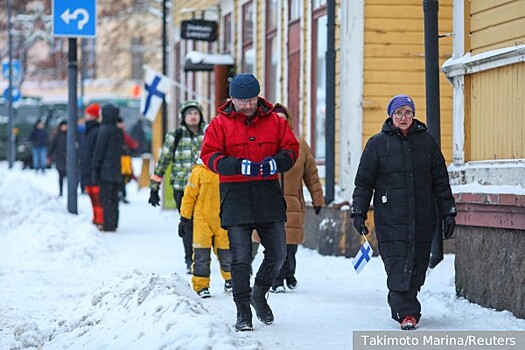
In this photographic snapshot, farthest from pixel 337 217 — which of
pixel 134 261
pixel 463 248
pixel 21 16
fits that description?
pixel 21 16

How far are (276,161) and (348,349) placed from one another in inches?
54.8

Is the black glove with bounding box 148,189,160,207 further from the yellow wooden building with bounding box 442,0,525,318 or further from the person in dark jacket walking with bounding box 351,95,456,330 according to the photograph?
the person in dark jacket walking with bounding box 351,95,456,330

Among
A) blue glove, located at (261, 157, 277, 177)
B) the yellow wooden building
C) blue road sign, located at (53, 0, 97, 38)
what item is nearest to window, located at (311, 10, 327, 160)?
blue road sign, located at (53, 0, 97, 38)

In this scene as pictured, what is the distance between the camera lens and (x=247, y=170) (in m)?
8.90

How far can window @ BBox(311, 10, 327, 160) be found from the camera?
16.5 metres

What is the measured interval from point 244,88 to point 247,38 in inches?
504

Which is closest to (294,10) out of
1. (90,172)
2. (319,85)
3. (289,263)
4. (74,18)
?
(319,85)

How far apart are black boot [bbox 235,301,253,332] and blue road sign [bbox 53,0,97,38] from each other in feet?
29.6

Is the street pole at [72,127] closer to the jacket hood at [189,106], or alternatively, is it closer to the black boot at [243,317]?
the jacket hood at [189,106]

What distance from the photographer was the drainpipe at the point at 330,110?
49.3 ft

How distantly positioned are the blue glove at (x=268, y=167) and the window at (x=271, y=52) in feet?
34.8

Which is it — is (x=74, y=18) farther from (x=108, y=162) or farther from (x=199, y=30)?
(x=199, y=30)

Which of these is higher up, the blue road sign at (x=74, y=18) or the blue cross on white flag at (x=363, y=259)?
the blue road sign at (x=74, y=18)

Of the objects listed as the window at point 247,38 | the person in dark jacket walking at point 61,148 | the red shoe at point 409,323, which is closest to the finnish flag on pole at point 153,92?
the window at point 247,38
